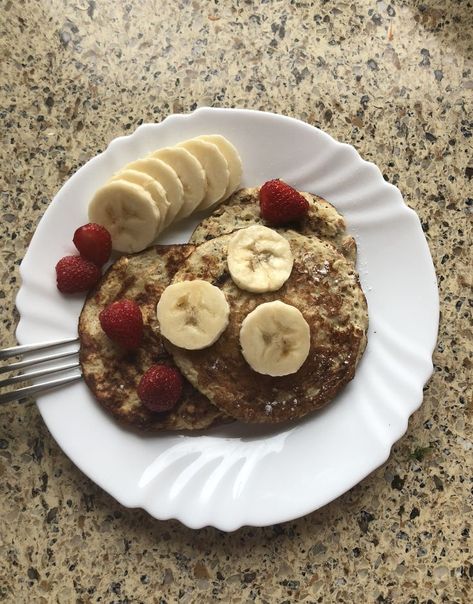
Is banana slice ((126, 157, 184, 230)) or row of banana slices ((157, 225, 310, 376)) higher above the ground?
banana slice ((126, 157, 184, 230))

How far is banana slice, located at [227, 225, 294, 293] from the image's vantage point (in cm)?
160

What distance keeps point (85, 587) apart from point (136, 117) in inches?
51.4

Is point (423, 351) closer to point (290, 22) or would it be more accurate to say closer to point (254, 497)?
point (254, 497)

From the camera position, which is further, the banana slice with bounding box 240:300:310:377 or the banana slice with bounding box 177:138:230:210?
the banana slice with bounding box 177:138:230:210

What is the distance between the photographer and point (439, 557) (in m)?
1.72

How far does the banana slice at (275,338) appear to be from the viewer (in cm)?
156

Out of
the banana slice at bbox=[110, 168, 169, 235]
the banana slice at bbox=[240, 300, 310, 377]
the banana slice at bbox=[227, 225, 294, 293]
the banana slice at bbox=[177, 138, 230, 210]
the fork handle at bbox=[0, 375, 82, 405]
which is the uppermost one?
the banana slice at bbox=[177, 138, 230, 210]

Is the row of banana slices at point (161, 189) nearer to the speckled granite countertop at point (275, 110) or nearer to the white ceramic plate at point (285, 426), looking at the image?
the white ceramic plate at point (285, 426)

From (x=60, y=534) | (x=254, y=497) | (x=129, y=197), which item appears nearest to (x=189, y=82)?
(x=129, y=197)

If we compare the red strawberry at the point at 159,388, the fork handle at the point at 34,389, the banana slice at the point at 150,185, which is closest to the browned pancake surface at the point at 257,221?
the banana slice at the point at 150,185

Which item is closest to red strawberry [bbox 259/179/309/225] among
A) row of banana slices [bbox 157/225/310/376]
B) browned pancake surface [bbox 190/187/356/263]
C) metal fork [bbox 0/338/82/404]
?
browned pancake surface [bbox 190/187/356/263]

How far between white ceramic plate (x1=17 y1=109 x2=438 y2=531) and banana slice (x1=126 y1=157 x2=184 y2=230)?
0.09 m

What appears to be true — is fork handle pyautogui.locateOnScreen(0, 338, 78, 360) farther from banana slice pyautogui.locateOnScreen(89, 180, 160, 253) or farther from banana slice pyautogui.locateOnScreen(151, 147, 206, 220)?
banana slice pyautogui.locateOnScreen(151, 147, 206, 220)

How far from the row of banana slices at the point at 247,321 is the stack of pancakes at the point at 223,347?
0.04m
